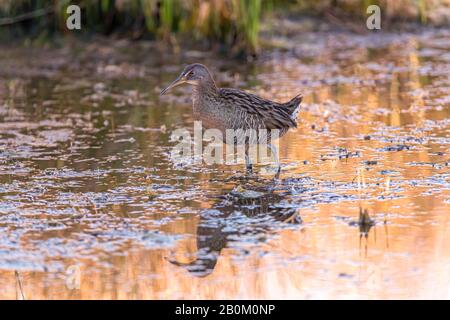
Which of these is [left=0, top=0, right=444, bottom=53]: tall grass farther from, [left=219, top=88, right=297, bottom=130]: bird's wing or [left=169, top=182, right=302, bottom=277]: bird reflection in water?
[left=169, top=182, right=302, bottom=277]: bird reflection in water

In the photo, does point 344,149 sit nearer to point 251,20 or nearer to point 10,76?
point 251,20

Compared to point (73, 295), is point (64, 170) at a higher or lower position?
higher

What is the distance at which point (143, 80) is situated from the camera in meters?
11.4

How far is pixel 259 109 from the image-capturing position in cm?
775

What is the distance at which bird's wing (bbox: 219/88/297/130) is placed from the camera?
769cm

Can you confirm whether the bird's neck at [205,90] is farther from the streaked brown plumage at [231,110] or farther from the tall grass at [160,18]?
the tall grass at [160,18]

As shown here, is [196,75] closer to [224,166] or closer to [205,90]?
[205,90]

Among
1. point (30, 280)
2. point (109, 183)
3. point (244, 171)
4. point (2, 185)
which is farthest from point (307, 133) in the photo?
point (30, 280)

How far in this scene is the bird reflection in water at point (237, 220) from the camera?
5652mm

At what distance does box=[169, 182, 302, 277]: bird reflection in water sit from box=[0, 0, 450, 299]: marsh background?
2 cm

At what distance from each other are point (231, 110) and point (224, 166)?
1.58 ft

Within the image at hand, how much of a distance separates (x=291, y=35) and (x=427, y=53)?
1846mm

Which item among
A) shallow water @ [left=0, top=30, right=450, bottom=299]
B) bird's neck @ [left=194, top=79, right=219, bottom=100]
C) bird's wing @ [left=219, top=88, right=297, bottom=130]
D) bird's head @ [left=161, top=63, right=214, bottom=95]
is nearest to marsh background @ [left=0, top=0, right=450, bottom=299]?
shallow water @ [left=0, top=30, right=450, bottom=299]

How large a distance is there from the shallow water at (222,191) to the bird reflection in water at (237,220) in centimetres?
1
